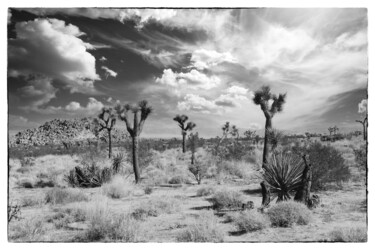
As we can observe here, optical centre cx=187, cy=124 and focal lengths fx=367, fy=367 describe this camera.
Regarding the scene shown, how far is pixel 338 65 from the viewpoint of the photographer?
8.86 metres

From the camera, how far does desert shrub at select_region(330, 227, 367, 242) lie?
6789 mm

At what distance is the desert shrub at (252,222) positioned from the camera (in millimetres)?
7285

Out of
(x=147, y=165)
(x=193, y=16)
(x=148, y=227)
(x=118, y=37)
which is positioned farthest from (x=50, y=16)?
(x=147, y=165)

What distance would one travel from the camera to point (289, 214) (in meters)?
7.52

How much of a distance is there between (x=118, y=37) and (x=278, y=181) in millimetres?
5395

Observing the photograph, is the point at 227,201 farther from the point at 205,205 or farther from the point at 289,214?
the point at 289,214

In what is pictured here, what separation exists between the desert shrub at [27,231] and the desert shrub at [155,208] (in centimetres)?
216

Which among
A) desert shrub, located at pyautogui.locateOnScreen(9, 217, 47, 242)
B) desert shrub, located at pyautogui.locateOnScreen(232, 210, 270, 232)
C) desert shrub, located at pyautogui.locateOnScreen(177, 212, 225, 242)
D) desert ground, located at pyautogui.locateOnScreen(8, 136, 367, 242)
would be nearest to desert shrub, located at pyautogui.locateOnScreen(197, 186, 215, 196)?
desert ground, located at pyautogui.locateOnScreen(8, 136, 367, 242)

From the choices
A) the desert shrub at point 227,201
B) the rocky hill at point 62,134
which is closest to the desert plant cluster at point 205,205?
the desert shrub at point 227,201

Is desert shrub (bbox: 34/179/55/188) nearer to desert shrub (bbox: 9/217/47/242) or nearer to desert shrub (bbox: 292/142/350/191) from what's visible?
desert shrub (bbox: 9/217/47/242)

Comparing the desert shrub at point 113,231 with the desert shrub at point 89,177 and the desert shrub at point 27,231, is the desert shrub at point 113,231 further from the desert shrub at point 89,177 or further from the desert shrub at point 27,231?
the desert shrub at point 89,177

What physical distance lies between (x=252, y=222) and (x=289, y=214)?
2.75 feet

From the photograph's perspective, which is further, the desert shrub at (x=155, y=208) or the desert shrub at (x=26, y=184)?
the desert shrub at (x=26, y=184)

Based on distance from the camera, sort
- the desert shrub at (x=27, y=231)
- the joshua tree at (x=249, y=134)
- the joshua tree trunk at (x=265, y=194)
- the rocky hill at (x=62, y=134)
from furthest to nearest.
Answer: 1. the rocky hill at (x=62, y=134)
2. the joshua tree at (x=249, y=134)
3. the joshua tree trunk at (x=265, y=194)
4. the desert shrub at (x=27, y=231)
